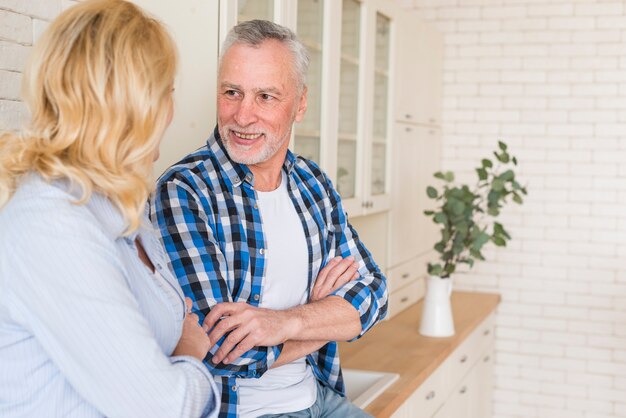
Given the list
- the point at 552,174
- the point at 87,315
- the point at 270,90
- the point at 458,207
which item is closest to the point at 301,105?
the point at 270,90

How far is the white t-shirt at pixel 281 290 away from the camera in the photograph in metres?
2.01

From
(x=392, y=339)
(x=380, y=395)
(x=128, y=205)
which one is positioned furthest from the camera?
(x=392, y=339)

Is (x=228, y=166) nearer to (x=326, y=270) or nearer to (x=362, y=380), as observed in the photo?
(x=326, y=270)

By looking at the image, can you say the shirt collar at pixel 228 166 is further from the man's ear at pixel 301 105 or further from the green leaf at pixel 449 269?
the green leaf at pixel 449 269

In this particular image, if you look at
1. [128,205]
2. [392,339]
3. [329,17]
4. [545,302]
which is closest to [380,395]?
[392,339]

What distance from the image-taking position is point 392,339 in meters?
3.72

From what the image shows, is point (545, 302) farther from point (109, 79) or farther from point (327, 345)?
point (109, 79)

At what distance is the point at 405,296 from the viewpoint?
4.40 metres

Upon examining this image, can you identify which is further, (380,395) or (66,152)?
(380,395)

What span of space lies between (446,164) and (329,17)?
7.54 ft

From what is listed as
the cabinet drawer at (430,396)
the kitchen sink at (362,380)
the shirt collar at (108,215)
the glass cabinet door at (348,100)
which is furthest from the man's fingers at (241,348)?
the glass cabinet door at (348,100)

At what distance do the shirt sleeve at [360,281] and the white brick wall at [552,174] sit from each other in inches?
112

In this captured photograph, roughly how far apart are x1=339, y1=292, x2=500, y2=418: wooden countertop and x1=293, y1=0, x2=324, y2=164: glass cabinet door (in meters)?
0.84

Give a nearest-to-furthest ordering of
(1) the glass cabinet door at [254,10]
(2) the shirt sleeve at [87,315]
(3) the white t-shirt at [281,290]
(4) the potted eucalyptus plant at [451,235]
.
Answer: (2) the shirt sleeve at [87,315], (3) the white t-shirt at [281,290], (1) the glass cabinet door at [254,10], (4) the potted eucalyptus plant at [451,235]
